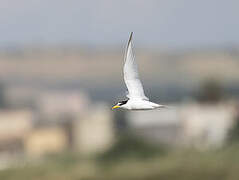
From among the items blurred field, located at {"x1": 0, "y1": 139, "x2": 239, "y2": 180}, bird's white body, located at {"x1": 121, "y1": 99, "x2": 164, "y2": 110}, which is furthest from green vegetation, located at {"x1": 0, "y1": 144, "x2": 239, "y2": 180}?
bird's white body, located at {"x1": 121, "y1": 99, "x2": 164, "y2": 110}

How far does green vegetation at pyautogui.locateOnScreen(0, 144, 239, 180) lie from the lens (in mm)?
37156

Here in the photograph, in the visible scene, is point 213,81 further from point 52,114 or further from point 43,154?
point 52,114

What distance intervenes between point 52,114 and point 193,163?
77.1 meters

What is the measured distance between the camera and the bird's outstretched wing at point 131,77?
4.51m

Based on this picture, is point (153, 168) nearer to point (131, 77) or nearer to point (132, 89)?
point (131, 77)

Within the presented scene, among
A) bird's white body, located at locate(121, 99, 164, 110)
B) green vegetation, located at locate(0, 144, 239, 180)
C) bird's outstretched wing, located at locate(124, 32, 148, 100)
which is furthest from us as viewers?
green vegetation, located at locate(0, 144, 239, 180)

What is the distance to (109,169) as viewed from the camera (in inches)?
1823

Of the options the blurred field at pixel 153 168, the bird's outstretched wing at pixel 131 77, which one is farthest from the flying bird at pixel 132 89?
the blurred field at pixel 153 168

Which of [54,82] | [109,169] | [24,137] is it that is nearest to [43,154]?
[24,137]

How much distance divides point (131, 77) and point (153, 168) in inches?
1503

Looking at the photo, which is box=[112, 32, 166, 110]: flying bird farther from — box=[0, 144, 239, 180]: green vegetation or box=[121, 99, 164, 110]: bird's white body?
box=[0, 144, 239, 180]: green vegetation

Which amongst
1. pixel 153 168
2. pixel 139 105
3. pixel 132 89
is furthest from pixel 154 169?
pixel 139 105

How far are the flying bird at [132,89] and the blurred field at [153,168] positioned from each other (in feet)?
102

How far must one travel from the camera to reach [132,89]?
4625 millimetres
